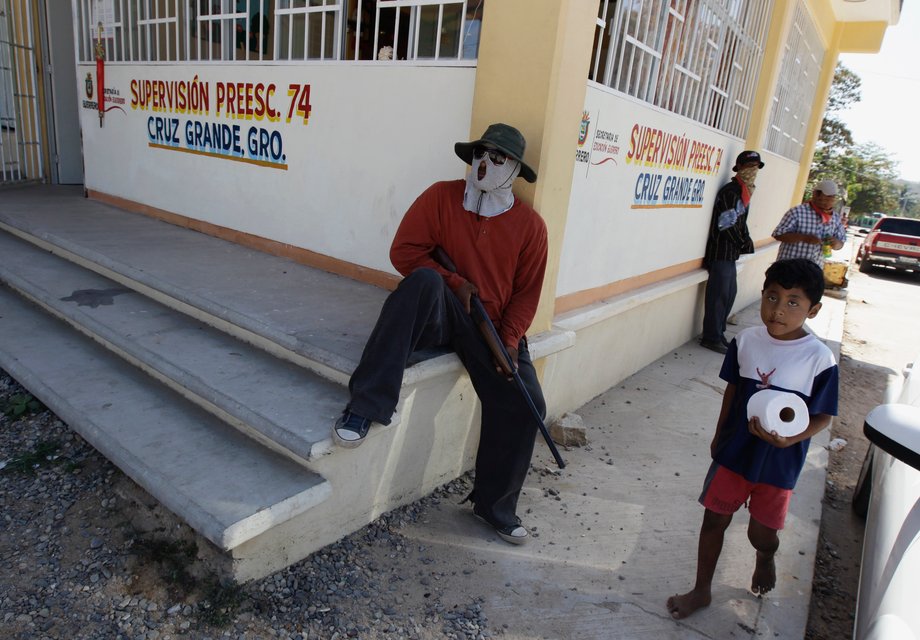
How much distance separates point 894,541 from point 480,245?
1929 millimetres

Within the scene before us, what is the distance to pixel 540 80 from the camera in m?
2.99

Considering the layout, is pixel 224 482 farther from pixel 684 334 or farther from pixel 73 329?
pixel 684 334

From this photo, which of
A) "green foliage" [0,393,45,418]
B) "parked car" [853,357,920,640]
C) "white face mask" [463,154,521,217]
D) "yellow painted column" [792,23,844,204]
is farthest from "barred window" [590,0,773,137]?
"yellow painted column" [792,23,844,204]

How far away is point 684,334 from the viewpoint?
649cm

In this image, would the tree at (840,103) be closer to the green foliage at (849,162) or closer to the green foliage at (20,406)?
the green foliage at (849,162)

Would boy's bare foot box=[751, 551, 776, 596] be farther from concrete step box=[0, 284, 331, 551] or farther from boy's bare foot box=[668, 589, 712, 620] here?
concrete step box=[0, 284, 331, 551]

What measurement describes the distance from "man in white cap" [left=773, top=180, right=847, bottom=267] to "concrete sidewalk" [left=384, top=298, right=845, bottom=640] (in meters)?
1.99

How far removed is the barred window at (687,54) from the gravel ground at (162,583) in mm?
2996

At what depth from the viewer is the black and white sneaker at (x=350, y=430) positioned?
2443 mm

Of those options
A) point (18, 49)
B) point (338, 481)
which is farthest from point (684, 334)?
point (18, 49)

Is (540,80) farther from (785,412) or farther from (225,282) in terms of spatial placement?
(225,282)

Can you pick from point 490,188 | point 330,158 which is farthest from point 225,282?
point 490,188

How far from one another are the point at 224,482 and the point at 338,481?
1.52ft

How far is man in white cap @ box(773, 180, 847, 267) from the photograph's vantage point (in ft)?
17.2
